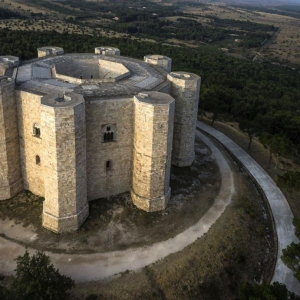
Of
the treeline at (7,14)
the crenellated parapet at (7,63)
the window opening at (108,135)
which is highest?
the treeline at (7,14)

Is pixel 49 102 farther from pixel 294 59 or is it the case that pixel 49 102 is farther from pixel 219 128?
pixel 294 59

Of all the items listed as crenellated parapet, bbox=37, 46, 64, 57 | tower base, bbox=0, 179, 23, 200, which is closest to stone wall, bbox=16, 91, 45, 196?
tower base, bbox=0, 179, 23, 200

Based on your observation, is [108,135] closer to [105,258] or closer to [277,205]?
[105,258]

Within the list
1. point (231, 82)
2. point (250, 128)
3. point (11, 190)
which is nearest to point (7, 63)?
point (11, 190)

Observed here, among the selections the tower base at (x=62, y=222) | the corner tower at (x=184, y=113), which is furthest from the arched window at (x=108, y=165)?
the corner tower at (x=184, y=113)

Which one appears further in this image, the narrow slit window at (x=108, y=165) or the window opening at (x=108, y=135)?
the narrow slit window at (x=108, y=165)

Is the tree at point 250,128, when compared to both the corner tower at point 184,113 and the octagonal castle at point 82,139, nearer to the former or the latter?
the corner tower at point 184,113
